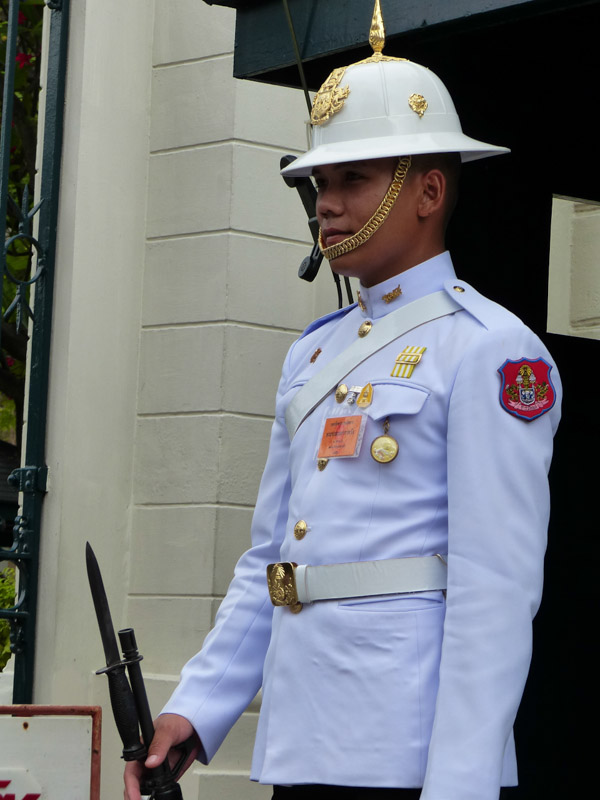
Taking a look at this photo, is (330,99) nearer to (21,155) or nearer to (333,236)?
(333,236)

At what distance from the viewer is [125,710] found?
→ 97.3 inches

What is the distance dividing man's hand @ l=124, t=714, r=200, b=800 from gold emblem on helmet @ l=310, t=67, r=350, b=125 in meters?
1.09

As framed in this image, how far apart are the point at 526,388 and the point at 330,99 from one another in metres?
0.67

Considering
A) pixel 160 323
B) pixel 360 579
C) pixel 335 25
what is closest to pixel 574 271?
pixel 160 323

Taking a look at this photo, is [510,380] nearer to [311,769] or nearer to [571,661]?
[311,769]

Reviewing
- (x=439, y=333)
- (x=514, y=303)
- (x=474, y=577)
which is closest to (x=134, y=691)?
(x=474, y=577)

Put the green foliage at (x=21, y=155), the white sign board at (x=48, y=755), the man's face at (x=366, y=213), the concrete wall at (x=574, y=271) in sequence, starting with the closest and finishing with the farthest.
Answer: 1. the man's face at (x=366, y=213)
2. the white sign board at (x=48, y=755)
3. the concrete wall at (x=574, y=271)
4. the green foliage at (x=21, y=155)

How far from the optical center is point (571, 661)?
13.1ft

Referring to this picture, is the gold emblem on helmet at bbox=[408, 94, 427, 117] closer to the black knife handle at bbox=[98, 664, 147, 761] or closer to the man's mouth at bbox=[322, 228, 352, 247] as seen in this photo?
the man's mouth at bbox=[322, 228, 352, 247]

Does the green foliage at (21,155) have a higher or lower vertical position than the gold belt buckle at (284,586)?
higher

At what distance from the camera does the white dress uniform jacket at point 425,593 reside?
2.28m

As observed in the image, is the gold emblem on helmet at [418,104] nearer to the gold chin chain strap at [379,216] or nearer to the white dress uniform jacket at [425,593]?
the gold chin chain strap at [379,216]

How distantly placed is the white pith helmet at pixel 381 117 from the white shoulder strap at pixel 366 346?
0.87ft

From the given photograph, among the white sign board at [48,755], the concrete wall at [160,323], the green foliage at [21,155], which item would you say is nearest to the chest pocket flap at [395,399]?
the white sign board at [48,755]
